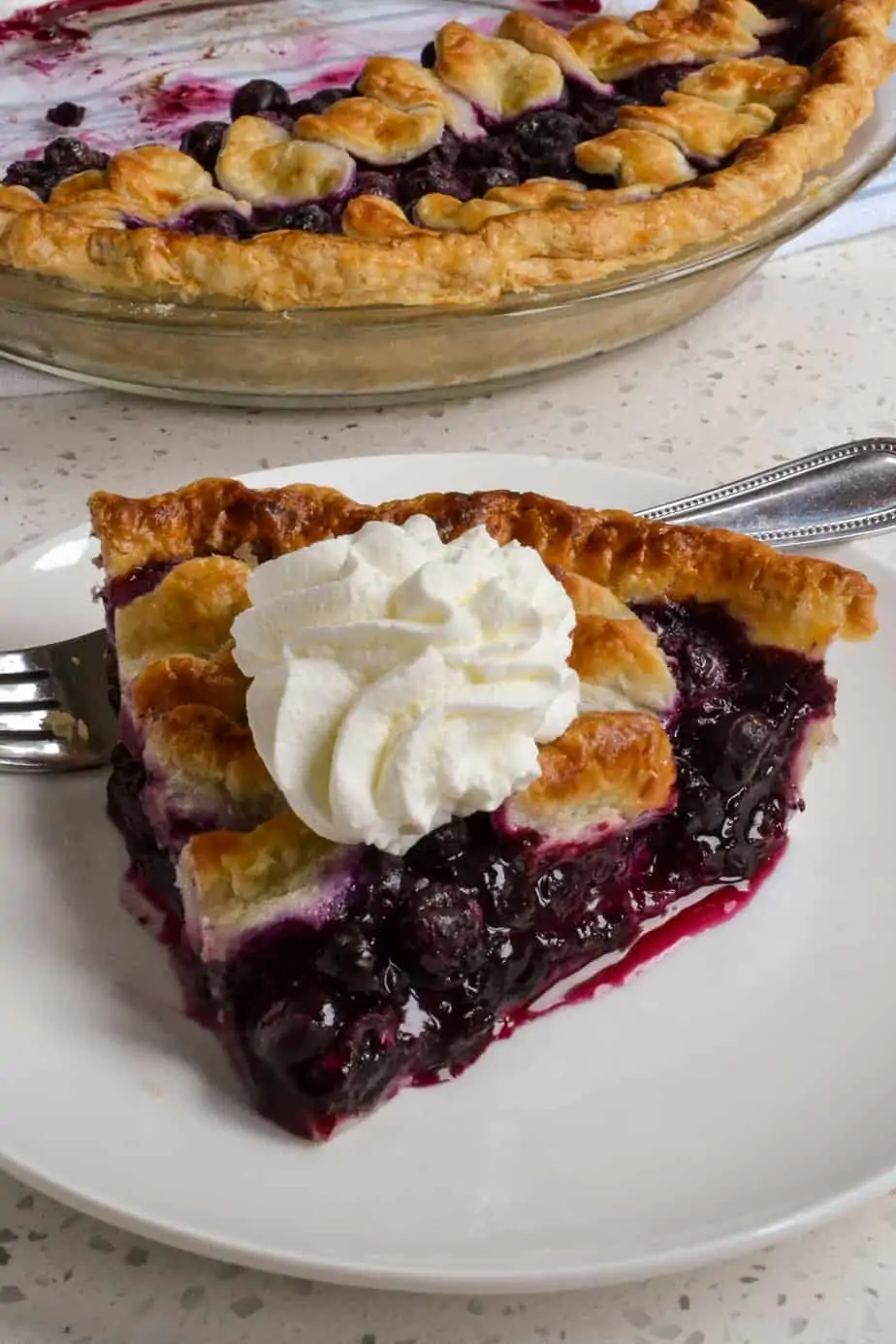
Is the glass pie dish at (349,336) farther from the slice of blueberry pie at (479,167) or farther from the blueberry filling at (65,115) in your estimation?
the blueberry filling at (65,115)

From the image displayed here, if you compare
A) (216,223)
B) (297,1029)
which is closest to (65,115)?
(216,223)

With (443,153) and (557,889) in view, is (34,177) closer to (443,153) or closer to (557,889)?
(443,153)

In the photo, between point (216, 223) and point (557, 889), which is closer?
point (557, 889)

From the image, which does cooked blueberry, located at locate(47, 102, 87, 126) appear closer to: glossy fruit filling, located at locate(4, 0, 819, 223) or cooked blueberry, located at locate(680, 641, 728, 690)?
glossy fruit filling, located at locate(4, 0, 819, 223)

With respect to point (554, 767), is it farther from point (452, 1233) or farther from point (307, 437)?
point (307, 437)

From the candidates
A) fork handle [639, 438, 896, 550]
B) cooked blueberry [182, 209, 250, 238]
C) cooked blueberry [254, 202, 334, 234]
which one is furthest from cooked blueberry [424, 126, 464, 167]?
fork handle [639, 438, 896, 550]
